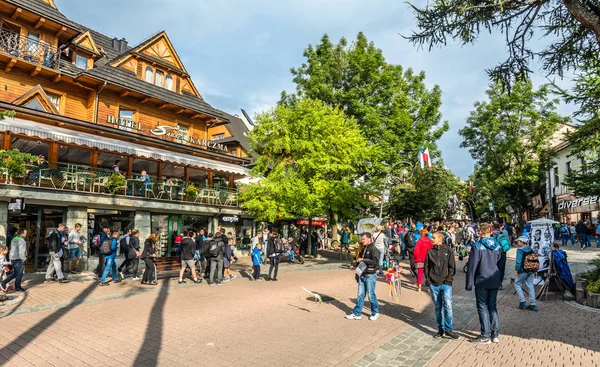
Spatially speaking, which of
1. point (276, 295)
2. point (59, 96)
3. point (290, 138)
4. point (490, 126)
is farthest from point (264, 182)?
point (490, 126)

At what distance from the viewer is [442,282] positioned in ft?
22.5

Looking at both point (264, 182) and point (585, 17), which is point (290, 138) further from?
point (585, 17)

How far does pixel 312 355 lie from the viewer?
5.90m

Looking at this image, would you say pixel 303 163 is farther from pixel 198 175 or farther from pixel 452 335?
pixel 452 335

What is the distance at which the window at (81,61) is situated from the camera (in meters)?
21.1

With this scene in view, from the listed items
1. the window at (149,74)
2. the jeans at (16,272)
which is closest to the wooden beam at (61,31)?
the window at (149,74)

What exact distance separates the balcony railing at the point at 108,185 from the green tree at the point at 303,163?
2575 mm

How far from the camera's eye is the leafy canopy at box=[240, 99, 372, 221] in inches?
773

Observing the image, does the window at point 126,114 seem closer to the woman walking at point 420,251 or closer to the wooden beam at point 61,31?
the wooden beam at point 61,31

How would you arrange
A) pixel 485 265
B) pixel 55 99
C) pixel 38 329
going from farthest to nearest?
pixel 55 99 < pixel 38 329 < pixel 485 265

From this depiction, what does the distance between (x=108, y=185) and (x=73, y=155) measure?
468cm

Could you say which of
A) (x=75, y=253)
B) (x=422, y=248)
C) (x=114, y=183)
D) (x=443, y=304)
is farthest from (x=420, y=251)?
(x=114, y=183)

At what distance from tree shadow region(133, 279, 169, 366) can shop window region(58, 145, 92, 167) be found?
13.1m

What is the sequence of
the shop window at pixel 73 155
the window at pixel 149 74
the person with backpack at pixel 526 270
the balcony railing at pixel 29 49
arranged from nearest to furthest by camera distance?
the person with backpack at pixel 526 270, the balcony railing at pixel 29 49, the shop window at pixel 73 155, the window at pixel 149 74
